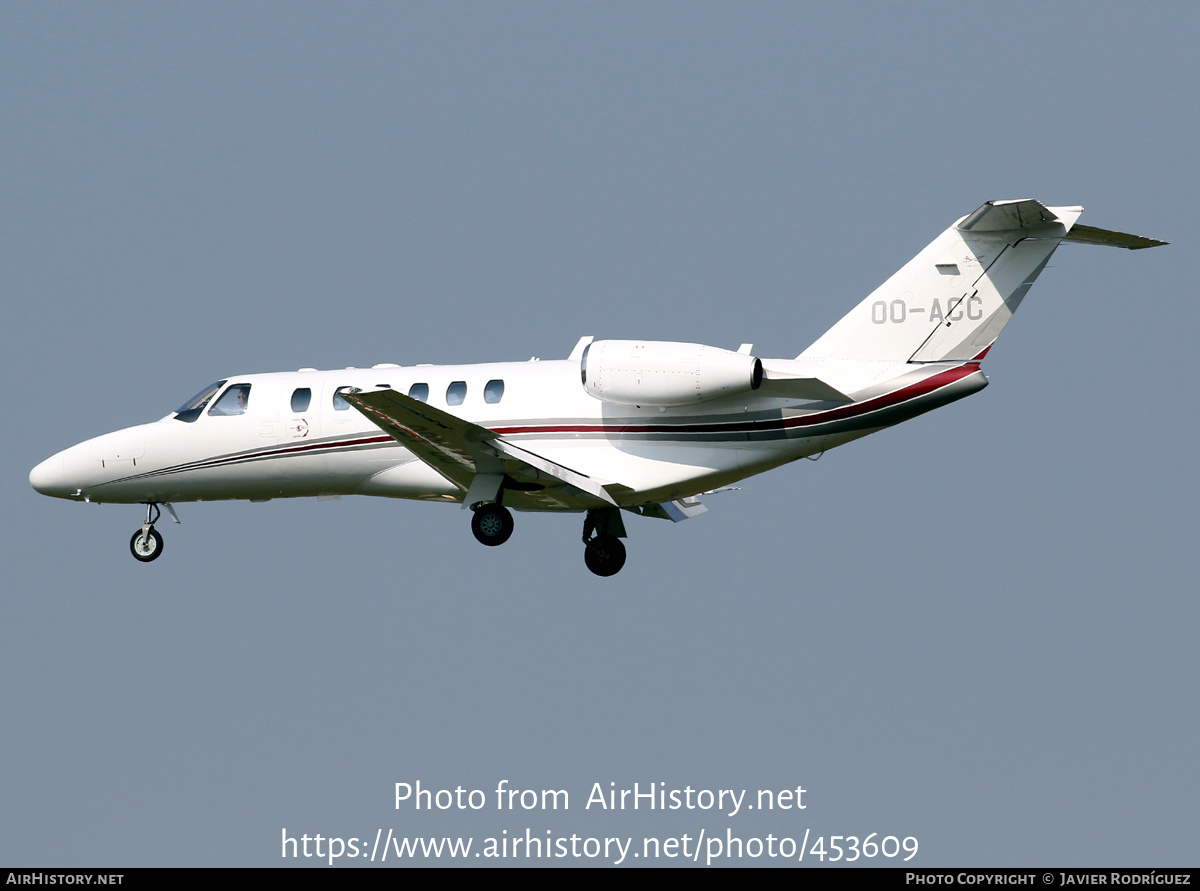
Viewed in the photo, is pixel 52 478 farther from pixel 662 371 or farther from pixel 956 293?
pixel 956 293

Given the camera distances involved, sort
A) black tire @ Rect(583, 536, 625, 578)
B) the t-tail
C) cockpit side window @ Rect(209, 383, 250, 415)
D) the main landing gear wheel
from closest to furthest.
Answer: the t-tail, the main landing gear wheel, black tire @ Rect(583, 536, 625, 578), cockpit side window @ Rect(209, 383, 250, 415)

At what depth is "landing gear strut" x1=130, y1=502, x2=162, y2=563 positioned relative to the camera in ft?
75.8

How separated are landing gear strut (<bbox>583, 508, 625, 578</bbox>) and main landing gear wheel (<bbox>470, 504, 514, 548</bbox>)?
→ 1.84 meters

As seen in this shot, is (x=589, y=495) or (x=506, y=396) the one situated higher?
(x=506, y=396)

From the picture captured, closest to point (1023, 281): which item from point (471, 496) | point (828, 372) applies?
point (828, 372)

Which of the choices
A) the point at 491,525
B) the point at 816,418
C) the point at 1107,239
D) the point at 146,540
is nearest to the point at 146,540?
the point at 146,540

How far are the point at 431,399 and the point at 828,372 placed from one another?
548 centimetres

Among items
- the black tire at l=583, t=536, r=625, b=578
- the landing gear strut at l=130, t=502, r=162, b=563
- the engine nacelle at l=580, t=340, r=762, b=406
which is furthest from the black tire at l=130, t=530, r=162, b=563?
the engine nacelle at l=580, t=340, r=762, b=406

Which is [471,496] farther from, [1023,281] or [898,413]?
[1023,281]

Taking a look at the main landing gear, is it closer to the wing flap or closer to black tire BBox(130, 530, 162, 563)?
the wing flap

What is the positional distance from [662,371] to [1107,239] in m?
5.69

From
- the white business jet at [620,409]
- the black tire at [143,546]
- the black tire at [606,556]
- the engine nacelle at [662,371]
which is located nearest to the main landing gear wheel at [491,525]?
the white business jet at [620,409]

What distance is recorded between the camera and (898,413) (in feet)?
63.5

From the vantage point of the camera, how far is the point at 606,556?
21.8m
